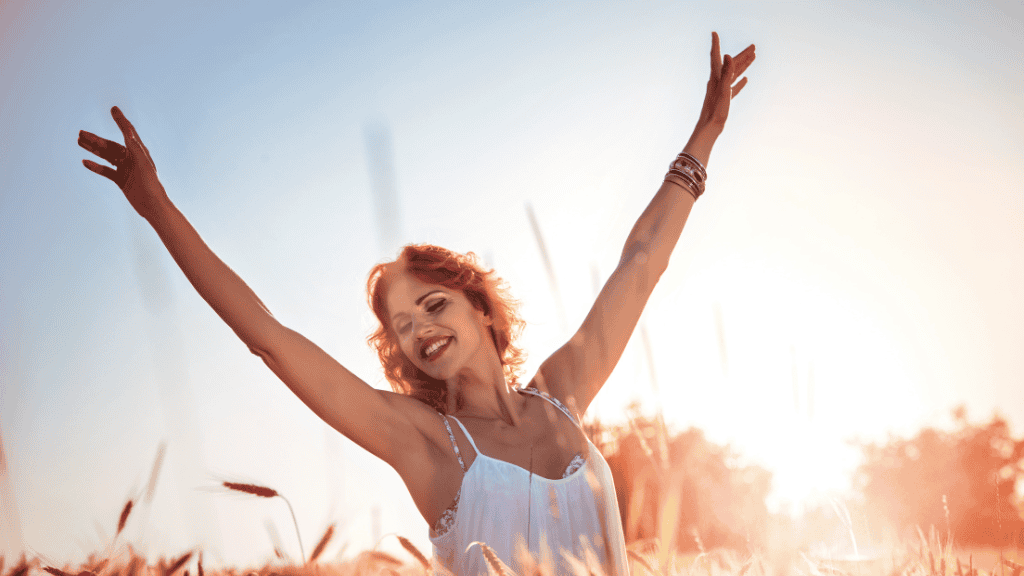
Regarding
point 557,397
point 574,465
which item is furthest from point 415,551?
point 557,397

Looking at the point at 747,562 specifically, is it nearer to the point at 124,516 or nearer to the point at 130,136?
the point at 130,136

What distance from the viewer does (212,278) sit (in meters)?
1.84

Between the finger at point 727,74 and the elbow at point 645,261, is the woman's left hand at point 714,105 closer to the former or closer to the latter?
the finger at point 727,74

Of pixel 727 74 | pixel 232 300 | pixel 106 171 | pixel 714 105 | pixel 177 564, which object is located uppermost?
pixel 727 74

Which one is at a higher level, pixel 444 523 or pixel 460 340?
pixel 460 340

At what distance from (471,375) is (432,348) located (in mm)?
276

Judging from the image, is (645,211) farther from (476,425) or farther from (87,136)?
(87,136)

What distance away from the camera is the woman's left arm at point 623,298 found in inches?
126

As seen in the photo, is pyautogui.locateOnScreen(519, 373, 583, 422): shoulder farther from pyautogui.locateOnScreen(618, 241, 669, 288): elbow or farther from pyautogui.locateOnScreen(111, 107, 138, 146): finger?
pyautogui.locateOnScreen(111, 107, 138, 146): finger

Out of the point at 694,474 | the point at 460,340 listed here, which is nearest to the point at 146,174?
the point at 460,340

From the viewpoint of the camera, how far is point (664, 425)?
182 cm

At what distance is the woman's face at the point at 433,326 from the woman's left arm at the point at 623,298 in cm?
47

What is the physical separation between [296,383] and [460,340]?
3.23 feet

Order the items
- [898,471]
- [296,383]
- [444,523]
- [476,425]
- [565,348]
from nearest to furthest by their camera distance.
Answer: [296,383], [444,523], [476,425], [565,348], [898,471]
